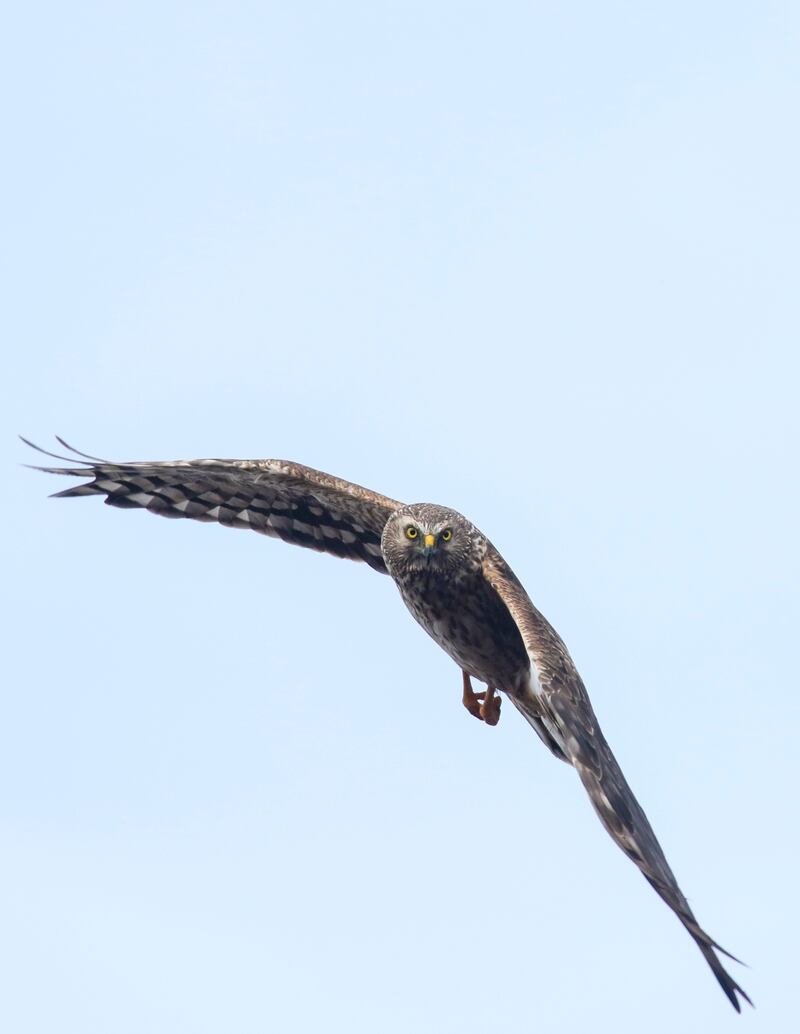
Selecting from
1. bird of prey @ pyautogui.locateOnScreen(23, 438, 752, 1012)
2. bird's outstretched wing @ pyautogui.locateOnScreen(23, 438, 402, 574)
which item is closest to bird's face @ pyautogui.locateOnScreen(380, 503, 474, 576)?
bird of prey @ pyautogui.locateOnScreen(23, 438, 752, 1012)

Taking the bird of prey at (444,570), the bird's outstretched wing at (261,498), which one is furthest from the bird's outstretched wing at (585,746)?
the bird's outstretched wing at (261,498)

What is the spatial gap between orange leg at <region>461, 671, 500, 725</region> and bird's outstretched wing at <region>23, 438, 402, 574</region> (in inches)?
66.7

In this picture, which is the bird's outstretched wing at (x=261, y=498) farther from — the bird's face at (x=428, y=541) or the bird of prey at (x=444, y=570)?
the bird's face at (x=428, y=541)

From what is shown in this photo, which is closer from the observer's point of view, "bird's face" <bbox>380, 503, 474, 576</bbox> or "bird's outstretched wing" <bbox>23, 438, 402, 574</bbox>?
"bird's face" <bbox>380, 503, 474, 576</bbox>

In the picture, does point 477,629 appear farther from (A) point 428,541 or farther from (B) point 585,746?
(B) point 585,746

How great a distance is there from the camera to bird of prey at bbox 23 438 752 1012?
44.3 feet

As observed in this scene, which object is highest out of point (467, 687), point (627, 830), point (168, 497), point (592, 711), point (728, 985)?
point (168, 497)

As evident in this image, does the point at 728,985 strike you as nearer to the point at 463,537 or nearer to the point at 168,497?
the point at 463,537

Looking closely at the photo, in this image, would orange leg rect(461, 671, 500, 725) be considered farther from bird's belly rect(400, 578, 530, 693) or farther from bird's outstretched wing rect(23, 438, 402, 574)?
bird's outstretched wing rect(23, 438, 402, 574)

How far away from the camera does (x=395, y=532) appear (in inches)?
650

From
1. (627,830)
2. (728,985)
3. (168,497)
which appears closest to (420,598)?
(168,497)

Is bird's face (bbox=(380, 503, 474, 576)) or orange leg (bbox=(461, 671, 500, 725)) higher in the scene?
bird's face (bbox=(380, 503, 474, 576))

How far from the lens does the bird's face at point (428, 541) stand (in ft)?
53.1

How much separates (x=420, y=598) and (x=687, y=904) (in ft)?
16.4
